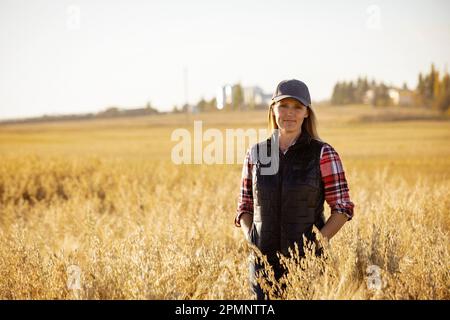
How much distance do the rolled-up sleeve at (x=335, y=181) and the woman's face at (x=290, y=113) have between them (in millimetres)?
250

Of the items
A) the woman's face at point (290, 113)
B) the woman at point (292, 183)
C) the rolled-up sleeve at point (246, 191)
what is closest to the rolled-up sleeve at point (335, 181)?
the woman at point (292, 183)

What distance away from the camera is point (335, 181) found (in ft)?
9.84

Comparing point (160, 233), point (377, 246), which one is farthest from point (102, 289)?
point (377, 246)

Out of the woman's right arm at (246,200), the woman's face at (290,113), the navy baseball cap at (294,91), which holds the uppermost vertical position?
the navy baseball cap at (294,91)

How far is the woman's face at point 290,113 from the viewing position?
311 cm

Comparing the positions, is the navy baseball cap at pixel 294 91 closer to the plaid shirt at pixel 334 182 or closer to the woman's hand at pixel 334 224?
the plaid shirt at pixel 334 182

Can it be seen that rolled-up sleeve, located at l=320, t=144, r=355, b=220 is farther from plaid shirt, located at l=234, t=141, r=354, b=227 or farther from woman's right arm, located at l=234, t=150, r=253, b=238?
woman's right arm, located at l=234, t=150, r=253, b=238

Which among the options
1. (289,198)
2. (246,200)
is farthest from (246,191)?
(289,198)

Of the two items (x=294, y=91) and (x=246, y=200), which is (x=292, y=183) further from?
(x=294, y=91)

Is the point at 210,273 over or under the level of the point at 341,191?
under
